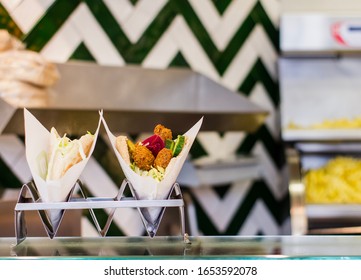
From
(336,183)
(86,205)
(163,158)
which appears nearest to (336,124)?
(336,183)

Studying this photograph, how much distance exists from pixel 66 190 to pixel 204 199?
74.9 inches

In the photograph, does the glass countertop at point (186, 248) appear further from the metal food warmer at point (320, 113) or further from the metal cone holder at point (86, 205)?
the metal food warmer at point (320, 113)

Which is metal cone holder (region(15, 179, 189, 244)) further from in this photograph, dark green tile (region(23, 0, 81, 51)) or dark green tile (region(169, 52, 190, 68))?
dark green tile (region(169, 52, 190, 68))

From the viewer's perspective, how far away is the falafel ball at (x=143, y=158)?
3.53 ft

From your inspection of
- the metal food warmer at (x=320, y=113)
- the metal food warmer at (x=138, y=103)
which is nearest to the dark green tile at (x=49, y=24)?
the metal food warmer at (x=138, y=103)

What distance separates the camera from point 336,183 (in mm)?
2514

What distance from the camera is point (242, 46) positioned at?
2.98m

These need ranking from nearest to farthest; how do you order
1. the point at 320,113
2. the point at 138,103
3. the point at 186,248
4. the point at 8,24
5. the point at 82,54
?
1. the point at 186,248
2. the point at 138,103
3. the point at 8,24
4. the point at 82,54
5. the point at 320,113

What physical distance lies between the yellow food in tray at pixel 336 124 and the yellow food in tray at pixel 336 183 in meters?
0.16

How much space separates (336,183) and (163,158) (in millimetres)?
1626

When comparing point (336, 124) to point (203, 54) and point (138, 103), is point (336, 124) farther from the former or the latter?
point (138, 103)

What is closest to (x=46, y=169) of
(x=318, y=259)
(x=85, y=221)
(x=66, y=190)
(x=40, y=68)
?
(x=66, y=190)

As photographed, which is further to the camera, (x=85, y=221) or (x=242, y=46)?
(x=242, y=46)
